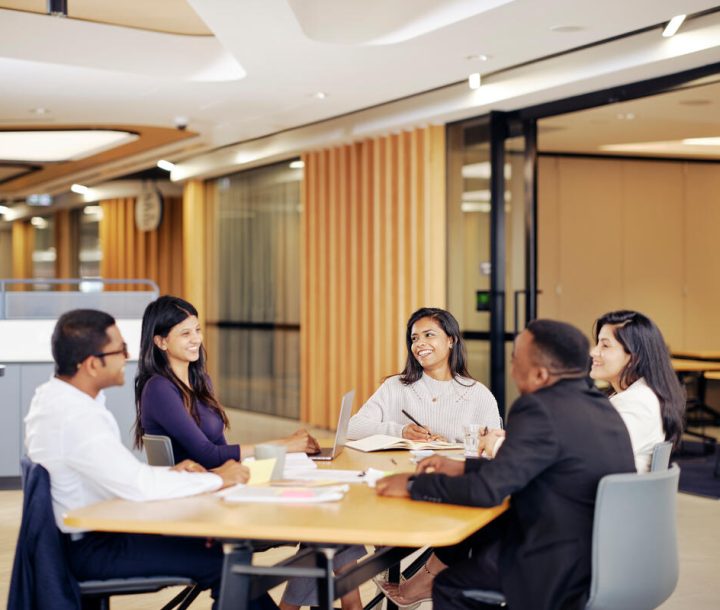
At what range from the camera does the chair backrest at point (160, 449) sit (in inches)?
152

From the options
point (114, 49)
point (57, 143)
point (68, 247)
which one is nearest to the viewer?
point (114, 49)

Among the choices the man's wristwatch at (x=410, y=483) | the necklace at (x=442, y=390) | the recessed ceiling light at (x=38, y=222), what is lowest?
the man's wristwatch at (x=410, y=483)

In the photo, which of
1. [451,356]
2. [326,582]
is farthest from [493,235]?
[326,582]

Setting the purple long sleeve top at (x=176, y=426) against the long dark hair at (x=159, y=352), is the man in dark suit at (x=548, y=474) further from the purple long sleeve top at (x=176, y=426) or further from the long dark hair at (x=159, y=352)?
the long dark hair at (x=159, y=352)

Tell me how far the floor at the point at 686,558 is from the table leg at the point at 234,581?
200 centimetres

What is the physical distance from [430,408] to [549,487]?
1871 mm

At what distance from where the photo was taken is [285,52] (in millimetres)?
7406

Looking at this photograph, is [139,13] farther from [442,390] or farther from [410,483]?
[410,483]

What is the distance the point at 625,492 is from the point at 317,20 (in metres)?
4.89

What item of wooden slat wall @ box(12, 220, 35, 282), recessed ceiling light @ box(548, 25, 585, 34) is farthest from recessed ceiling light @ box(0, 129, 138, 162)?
wooden slat wall @ box(12, 220, 35, 282)

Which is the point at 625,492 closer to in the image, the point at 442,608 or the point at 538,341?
the point at 538,341

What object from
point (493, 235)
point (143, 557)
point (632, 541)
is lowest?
point (143, 557)

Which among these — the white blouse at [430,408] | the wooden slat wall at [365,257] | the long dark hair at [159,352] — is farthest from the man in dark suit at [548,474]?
the wooden slat wall at [365,257]

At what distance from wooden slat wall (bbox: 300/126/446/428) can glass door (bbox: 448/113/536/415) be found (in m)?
0.20
